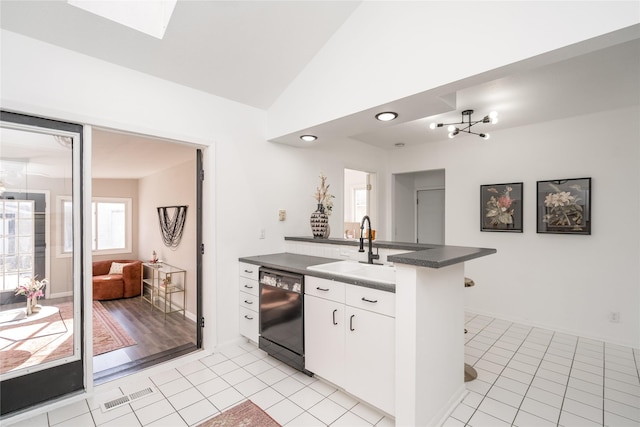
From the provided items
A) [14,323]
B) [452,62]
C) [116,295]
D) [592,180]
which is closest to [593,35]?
[452,62]

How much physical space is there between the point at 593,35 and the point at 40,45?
129 inches

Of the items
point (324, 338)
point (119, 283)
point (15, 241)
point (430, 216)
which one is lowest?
point (119, 283)

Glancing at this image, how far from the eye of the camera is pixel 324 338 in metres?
2.26

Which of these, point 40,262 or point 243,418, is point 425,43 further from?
point 40,262

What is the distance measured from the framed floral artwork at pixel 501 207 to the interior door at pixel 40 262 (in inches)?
175

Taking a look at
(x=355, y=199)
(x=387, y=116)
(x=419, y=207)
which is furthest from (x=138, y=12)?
(x=355, y=199)

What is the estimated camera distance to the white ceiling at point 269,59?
2.02m

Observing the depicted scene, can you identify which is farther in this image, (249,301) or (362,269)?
(249,301)

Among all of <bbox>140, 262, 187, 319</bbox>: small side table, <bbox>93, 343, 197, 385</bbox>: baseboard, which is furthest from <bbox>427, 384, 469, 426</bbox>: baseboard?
<bbox>140, 262, 187, 319</bbox>: small side table

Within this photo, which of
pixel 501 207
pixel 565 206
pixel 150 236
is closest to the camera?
pixel 565 206

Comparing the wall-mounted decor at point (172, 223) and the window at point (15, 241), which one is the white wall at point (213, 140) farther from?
the wall-mounted decor at point (172, 223)

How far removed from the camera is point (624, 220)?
10.4 ft

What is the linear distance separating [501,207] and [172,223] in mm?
4831

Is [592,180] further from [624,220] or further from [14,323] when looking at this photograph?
[14,323]
